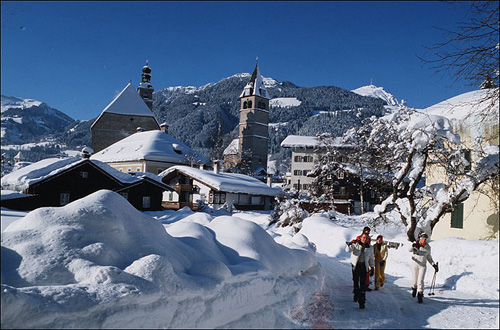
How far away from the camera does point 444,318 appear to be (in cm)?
717

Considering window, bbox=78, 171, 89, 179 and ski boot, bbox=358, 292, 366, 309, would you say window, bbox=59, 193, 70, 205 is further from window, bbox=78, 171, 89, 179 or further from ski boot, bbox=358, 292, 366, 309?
ski boot, bbox=358, 292, 366, 309

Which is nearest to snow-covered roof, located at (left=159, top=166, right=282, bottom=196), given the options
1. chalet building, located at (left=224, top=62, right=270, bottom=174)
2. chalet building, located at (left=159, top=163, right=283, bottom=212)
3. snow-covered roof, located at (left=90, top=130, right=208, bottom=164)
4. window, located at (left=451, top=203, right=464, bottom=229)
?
chalet building, located at (left=159, top=163, right=283, bottom=212)

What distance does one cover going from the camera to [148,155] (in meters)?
44.2

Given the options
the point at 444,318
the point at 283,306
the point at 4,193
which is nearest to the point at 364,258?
the point at 444,318

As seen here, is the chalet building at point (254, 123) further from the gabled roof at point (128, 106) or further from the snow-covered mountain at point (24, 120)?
the snow-covered mountain at point (24, 120)

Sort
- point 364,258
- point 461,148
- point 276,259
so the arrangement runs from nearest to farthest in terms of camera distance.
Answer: point 276,259
point 364,258
point 461,148

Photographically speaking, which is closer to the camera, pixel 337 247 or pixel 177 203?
pixel 337 247

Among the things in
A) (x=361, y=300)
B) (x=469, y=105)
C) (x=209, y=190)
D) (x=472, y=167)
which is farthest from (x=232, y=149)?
(x=469, y=105)

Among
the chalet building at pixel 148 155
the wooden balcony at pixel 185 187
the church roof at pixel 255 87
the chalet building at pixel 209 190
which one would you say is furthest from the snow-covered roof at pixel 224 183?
the church roof at pixel 255 87

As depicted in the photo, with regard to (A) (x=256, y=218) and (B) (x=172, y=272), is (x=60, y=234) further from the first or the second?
(A) (x=256, y=218)

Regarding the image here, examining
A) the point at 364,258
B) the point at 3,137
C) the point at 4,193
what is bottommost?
the point at 364,258

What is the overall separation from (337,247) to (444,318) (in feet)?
30.1

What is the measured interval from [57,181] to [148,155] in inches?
1538

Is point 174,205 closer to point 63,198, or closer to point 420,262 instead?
point 420,262
